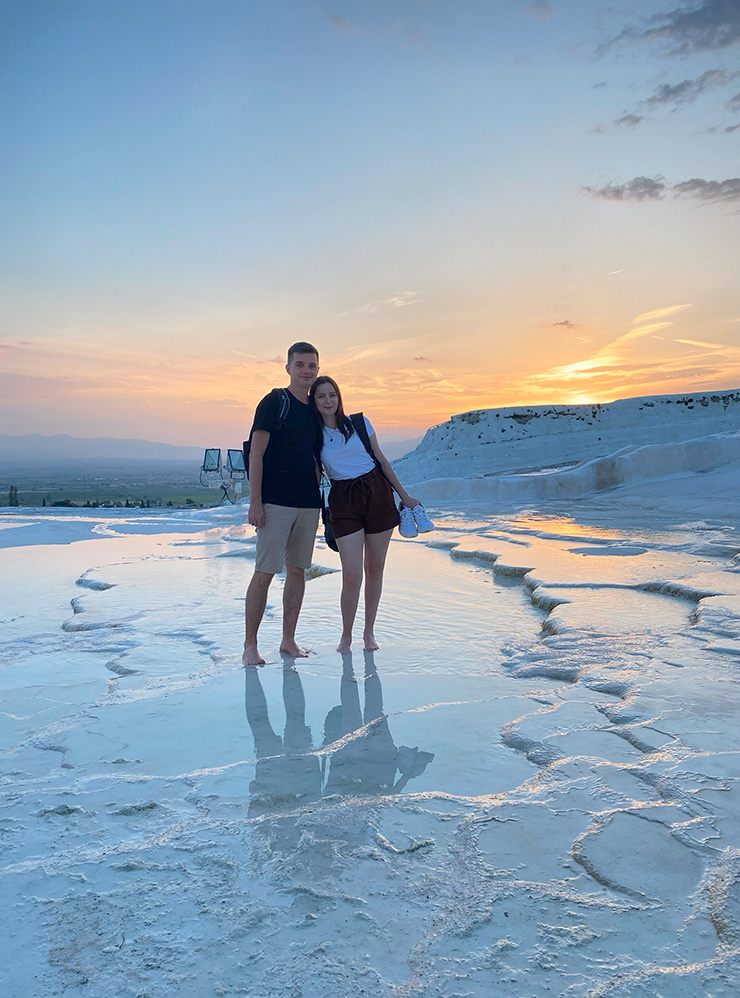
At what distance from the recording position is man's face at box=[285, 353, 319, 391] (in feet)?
12.2

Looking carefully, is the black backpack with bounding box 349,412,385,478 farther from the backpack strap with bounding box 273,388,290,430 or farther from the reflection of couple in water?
the reflection of couple in water

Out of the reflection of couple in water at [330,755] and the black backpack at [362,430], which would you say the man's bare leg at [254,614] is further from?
the black backpack at [362,430]

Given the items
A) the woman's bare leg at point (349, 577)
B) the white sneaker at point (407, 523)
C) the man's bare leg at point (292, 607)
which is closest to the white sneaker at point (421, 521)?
the white sneaker at point (407, 523)

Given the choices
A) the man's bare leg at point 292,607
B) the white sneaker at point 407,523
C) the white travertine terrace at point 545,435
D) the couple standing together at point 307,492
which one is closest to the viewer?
the couple standing together at point 307,492

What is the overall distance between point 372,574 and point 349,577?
187 millimetres

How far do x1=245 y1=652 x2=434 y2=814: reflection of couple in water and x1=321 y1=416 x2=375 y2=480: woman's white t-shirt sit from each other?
48.1 inches

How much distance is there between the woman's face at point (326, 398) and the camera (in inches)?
148

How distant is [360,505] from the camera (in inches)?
149

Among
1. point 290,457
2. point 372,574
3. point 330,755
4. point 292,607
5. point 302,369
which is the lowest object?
point 330,755

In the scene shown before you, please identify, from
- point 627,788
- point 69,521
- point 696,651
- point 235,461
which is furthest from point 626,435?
point 627,788

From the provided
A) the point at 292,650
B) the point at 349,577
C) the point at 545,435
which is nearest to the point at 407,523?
the point at 349,577

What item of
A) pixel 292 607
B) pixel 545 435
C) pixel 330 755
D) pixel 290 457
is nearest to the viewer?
pixel 330 755

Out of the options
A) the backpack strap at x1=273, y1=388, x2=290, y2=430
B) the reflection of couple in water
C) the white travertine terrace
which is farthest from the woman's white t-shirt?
the white travertine terrace

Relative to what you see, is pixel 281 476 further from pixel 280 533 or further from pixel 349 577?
pixel 349 577
